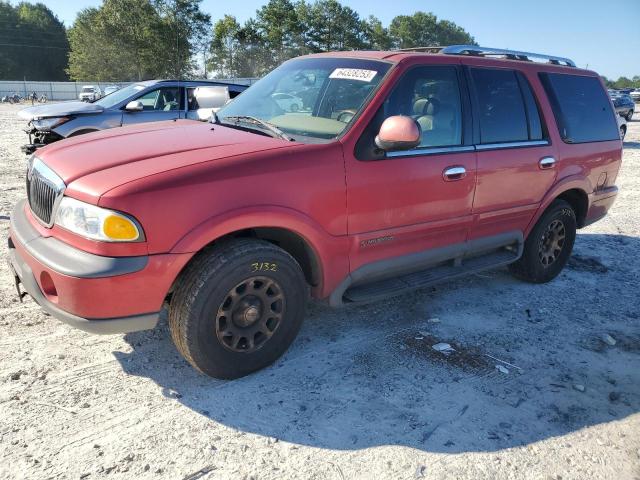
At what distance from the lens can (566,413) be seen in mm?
2943

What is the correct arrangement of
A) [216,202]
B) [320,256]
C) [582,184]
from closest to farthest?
1. [216,202]
2. [320,256]
3. [582,184]

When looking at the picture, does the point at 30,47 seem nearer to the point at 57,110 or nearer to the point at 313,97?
the point at 57,110

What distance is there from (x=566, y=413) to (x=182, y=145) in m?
2.78

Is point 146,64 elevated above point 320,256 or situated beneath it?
elevated above

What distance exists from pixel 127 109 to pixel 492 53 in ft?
21.9

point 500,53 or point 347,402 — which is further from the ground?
point 500,53

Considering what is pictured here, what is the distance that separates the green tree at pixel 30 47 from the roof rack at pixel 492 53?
268ft

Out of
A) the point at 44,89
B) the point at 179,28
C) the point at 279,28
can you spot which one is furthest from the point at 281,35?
the point at 44,89

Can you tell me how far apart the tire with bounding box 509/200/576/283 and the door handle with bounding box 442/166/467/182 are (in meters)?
1.38

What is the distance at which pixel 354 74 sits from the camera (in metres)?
3.57

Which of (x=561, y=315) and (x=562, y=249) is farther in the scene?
(x=562, y=249)

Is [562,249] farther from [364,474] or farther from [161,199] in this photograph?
[161,199]

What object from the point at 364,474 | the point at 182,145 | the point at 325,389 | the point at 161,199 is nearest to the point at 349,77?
the point at 182,145

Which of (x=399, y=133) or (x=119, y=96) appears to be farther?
→ (x=119, y=96)
